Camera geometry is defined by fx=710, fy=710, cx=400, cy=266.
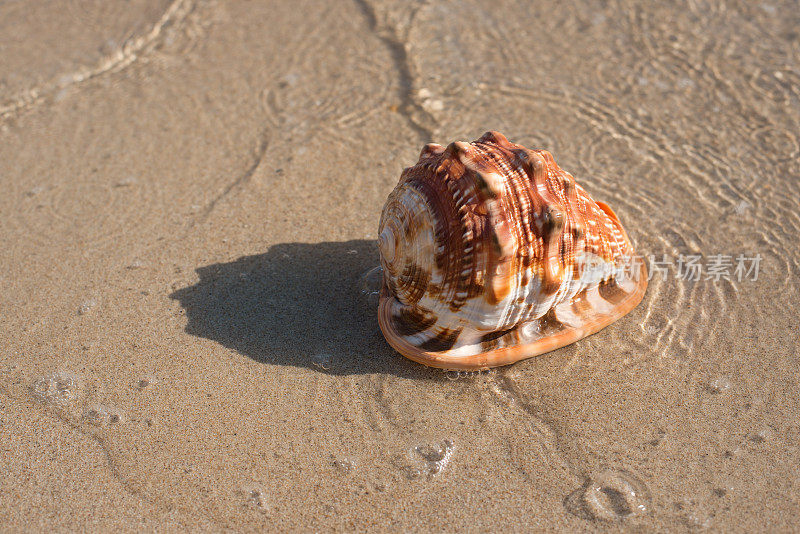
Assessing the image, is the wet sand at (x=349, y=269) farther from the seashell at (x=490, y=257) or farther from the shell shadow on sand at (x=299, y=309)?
the seashell at (x=490, y=257)

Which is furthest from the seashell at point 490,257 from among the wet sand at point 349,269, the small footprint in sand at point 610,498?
the small footprint in sand at point 610,498

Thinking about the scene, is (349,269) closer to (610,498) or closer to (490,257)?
(490,257)

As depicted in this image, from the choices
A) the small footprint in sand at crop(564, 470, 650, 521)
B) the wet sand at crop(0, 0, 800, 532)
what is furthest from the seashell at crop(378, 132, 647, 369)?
the small footprint in sand at crop(564, 470, 650, 521)

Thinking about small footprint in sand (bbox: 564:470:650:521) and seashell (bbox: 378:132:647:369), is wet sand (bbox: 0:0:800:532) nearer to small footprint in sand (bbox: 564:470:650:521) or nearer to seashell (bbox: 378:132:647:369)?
small footprint in sand (bbox: 564:470:650:521)

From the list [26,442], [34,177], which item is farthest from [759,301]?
[34,177]

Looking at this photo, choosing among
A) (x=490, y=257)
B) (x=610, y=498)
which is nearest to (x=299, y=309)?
(x=490, y=257)
